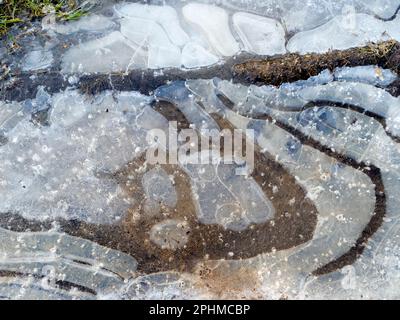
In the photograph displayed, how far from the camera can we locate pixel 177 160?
3.45 m

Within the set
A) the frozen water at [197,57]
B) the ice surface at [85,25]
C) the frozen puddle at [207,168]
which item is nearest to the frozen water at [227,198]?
the frozen puddle at [207,168]

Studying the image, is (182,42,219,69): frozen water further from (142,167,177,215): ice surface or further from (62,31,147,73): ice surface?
(142,167,177,215): ice surface

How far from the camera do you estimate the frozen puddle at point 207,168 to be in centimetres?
337

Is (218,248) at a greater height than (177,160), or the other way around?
(177,160)

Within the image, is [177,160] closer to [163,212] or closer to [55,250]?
[163,212]

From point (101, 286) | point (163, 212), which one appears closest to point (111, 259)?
point (101, 286)

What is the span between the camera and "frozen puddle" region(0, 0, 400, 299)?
3.37 m

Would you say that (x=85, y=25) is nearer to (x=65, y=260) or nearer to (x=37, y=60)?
(x=37, y=60)

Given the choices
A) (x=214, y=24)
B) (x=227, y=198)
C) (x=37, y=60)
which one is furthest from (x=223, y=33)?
(x=37, y=60)

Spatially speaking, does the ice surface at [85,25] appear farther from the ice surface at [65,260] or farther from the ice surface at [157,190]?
the ice surface at [65,260]

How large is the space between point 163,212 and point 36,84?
1306mm

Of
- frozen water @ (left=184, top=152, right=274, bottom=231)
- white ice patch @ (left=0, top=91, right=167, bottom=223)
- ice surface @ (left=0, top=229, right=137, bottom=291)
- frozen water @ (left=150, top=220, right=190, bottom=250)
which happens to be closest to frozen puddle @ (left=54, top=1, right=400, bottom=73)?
white ice patch @ (left=0, top=91, right=167, bottom=223)

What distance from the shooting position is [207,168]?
135 inches
